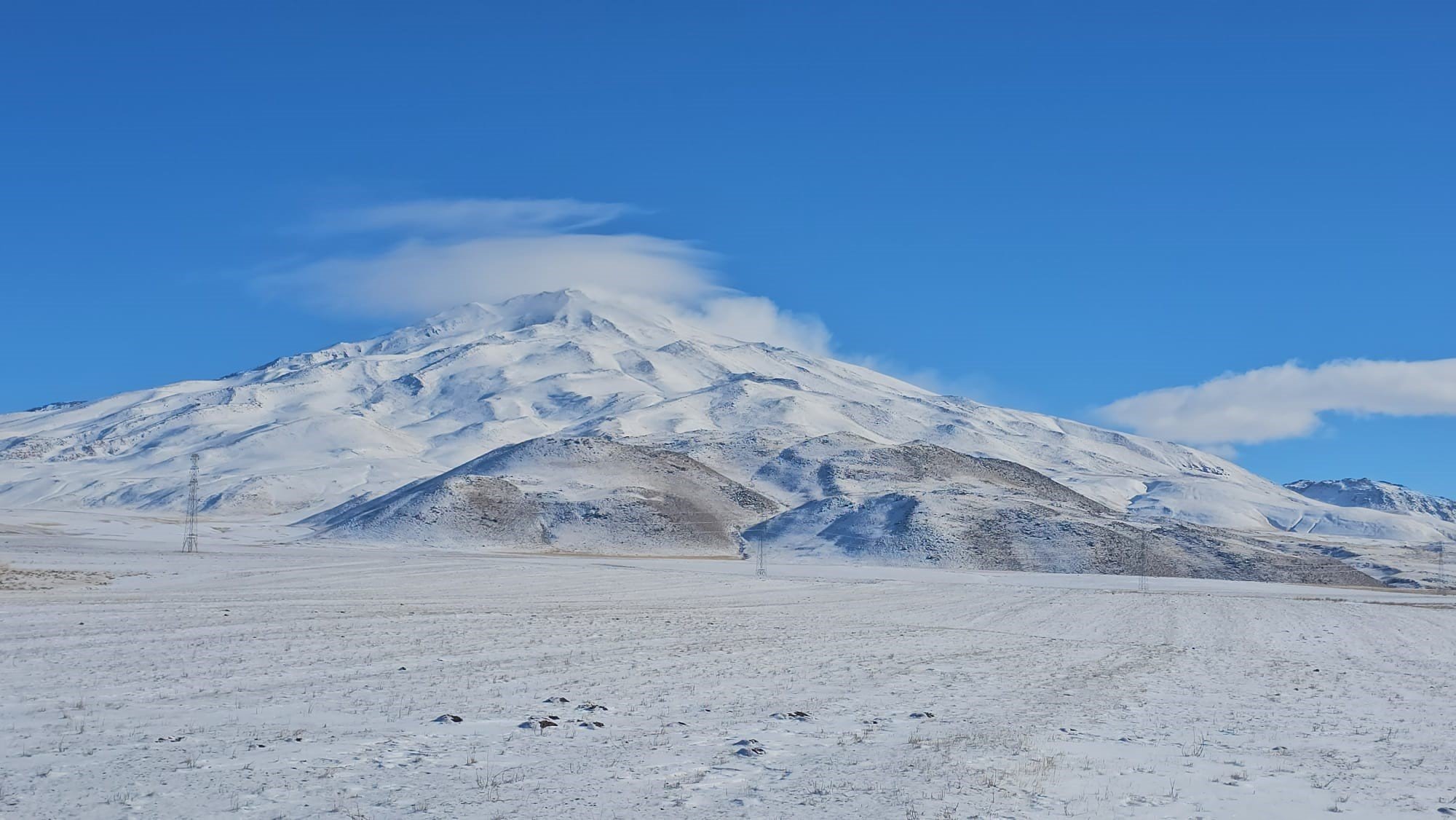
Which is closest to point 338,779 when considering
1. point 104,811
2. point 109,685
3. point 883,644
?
point 104,811

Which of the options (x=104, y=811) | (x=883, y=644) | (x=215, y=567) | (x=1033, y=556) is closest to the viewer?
(x=104, y=811)

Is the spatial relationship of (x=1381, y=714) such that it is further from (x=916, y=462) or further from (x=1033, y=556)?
(x=916, y=462)

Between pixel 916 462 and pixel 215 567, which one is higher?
pixel 916 462

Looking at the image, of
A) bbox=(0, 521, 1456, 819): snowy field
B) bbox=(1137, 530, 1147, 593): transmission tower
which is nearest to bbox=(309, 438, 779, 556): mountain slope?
bbox=(1137, 530, 1147, 593): transmission tower

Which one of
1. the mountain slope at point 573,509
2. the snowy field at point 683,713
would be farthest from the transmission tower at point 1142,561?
the snowy field at point 683,713

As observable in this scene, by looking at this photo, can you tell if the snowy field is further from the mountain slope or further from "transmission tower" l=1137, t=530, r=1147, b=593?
the mountain slope

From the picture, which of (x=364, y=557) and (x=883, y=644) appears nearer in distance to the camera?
(x=883, y=644)

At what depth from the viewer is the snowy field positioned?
13.3 meters

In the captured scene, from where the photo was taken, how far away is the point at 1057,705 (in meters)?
21.3

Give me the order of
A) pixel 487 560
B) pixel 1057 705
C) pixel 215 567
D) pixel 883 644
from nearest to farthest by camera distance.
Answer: pixel 1057 705 → pixel 883 644 → pixel 215 567 → pixel 487 560

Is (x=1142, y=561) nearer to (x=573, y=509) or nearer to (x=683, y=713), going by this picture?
(x=573, y=509)

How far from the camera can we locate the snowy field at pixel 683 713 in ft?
43.7

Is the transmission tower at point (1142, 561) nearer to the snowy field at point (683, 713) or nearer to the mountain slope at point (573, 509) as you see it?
the mountain slope at point (573, 509)

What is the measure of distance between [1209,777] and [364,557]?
81.9 m
